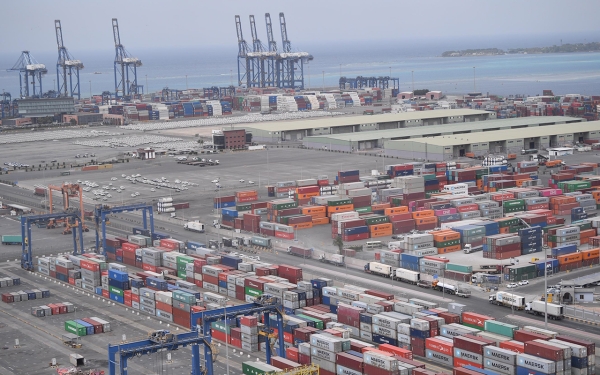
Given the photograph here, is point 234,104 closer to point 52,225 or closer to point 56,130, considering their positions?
point 56,130

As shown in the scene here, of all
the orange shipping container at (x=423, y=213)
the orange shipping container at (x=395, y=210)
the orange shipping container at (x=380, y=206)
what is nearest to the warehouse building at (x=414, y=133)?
the orange shipping container at (x=380, y=206)

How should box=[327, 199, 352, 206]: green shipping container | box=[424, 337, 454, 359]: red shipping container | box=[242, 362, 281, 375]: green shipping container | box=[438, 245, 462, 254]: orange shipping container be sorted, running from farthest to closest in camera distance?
1. box=[327, 199, 352, 206]: green shipping container
2. box=[438, 245, 462, 254]: orange shipping container
3. box=[424, 337, 454, 359]: red shipping container
4. box=[242, 362, 281, 375]: green shipping container

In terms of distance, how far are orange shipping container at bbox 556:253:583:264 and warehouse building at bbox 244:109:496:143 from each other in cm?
3204

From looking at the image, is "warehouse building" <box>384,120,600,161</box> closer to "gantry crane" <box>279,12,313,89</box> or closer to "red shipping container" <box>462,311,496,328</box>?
"red shipping container" <box>462,311,496,328</box>

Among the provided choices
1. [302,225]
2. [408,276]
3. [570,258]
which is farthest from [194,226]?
[570,258]

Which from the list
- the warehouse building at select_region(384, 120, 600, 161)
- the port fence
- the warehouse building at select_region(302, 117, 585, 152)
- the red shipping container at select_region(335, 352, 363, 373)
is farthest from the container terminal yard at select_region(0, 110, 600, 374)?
the warehouse building at select_region(302, 117, 585, 152)

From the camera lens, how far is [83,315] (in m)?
21.9

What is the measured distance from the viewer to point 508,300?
21.1 meters

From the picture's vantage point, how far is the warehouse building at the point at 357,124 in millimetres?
57031

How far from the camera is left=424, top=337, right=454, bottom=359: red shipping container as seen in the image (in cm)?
1773

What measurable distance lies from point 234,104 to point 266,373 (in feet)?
225

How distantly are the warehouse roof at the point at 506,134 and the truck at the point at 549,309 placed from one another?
1010 inches

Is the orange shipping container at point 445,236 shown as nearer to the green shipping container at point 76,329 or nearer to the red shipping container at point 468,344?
the red shipping container at point 468,344

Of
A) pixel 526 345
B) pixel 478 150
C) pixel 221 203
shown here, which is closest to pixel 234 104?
pixel 478 150
